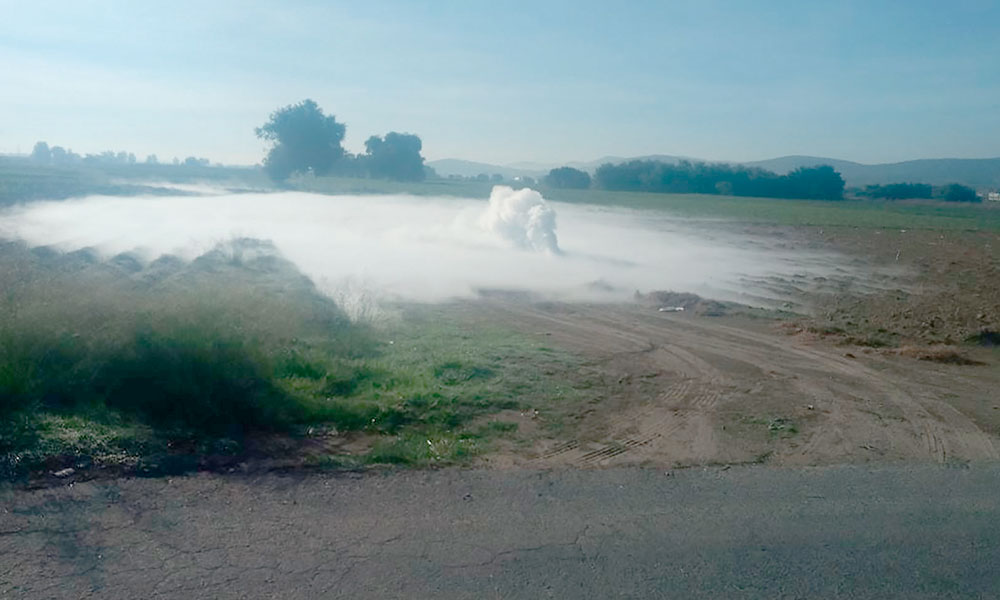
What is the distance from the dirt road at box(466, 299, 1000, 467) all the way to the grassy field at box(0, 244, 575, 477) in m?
1.13

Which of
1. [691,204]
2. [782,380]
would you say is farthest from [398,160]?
[782,380]

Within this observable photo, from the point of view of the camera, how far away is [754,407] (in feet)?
35.3

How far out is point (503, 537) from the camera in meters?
5.92

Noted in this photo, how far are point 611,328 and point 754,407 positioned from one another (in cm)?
634

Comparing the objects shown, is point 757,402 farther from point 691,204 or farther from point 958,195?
point 958,195

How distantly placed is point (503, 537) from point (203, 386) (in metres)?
4.54

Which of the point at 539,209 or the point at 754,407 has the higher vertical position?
the point at 539,209

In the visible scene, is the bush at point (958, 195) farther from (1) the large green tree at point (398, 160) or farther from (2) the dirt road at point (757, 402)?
(2) the dirt road at point (757, 402)

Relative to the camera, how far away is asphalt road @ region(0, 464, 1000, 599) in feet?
17.0

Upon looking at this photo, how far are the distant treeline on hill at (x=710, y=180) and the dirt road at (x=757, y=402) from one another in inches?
2901

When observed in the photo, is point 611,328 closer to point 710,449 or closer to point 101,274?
point 710,449

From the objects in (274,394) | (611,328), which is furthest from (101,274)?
(611,328)

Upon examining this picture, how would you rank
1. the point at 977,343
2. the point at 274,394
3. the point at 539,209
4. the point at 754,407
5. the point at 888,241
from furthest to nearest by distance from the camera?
1. the point at 888,241
2. the point at 539,209
3. the point at 977,343
4. the point at 754,407
5. the point at 274,394

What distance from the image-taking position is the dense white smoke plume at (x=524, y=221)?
98.4ft
